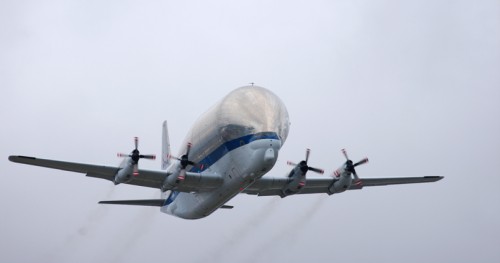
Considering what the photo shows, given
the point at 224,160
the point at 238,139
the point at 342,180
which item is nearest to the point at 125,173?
the point at 224,160

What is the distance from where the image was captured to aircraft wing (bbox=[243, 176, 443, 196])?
4078 cm

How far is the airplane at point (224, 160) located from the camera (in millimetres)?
36062

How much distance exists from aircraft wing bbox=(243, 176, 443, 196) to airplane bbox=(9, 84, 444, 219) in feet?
0.21

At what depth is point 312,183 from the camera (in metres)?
42.7

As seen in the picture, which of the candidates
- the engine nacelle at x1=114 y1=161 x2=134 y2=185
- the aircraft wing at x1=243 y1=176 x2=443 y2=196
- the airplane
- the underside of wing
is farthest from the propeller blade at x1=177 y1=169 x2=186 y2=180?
the aircraft wing at x1=243 y1=176 x2=443 y2=196

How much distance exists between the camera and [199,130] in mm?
39312

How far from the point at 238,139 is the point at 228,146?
82 centimetres

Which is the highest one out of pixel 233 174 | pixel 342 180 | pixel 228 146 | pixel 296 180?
pixel 228 146

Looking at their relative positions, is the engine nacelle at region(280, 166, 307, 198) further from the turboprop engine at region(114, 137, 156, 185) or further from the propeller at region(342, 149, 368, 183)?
the turboprop engine at region(114, 137, 156, 185)

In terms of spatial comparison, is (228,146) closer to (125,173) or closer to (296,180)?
(125,173)

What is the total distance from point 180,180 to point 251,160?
404 cm

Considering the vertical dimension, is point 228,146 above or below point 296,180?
above

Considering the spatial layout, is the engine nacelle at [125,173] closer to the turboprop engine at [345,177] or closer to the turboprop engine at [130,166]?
the turboprop engine at [130,166]

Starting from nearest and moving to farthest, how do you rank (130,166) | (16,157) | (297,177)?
(16,157) → (130,166) → (297,177)
